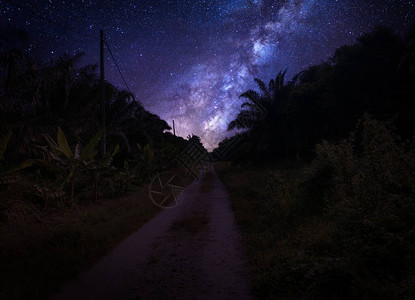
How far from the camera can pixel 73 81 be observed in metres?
12.5

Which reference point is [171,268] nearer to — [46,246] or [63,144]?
[46,246]

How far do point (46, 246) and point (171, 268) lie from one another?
2696 mm

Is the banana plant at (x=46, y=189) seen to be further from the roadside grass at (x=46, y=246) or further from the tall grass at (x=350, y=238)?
the tall grass at (x=350, y=238)

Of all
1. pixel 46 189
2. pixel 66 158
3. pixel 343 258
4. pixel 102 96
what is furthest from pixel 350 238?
pixel 102 96

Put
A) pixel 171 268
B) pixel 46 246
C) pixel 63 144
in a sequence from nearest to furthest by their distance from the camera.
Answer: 1. pixel 171 268
2. pixel 46 246
3. pixel 63 144

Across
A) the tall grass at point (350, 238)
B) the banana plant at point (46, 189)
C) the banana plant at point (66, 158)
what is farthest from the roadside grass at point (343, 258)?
the banana plant at point (66, 158)

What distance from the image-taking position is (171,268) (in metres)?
4.05

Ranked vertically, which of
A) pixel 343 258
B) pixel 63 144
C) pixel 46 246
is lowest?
pixel 343 258

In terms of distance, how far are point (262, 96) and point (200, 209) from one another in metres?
18.4

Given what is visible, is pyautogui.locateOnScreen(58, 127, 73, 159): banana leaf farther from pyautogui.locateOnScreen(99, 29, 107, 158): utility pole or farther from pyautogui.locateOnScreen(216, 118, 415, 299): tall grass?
pyautogui.locateOnScreen(216, 118, 415, 299): tall grass

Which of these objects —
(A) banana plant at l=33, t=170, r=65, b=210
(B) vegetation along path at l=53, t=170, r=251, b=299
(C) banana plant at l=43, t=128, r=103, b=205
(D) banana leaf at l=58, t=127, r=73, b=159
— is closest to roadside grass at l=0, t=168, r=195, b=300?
(B) vegetation along path at l=53, t=170, r=251, b=299

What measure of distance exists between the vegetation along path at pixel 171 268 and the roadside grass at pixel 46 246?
273 mm

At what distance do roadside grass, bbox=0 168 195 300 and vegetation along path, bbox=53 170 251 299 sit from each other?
27cm

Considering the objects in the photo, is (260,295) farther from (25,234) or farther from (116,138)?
(116,138)
